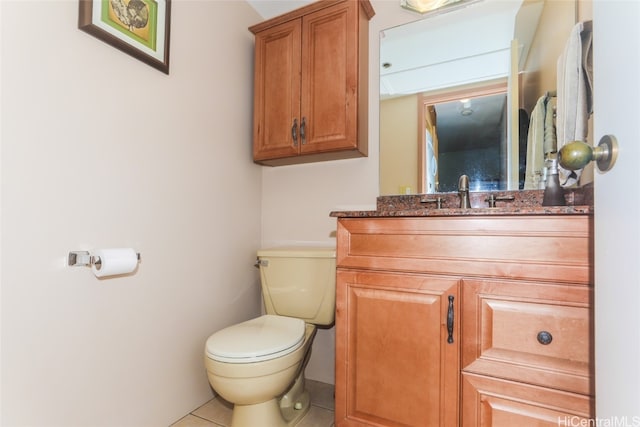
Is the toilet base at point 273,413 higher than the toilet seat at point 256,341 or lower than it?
lower

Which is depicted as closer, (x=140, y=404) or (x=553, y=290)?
(x=553, y=290)

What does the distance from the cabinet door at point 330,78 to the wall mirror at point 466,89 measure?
23cm

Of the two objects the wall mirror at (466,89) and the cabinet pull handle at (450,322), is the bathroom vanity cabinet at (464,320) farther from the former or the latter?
the wall mirror at (466,89)

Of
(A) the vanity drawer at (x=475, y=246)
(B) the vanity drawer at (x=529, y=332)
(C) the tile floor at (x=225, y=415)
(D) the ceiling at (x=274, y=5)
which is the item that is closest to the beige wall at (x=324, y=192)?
(C) the tile floor at (x=225, y=415)

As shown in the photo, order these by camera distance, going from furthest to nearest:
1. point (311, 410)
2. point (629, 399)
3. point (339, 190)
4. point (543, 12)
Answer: point (339, 190) → point (311, 410) → point (543, 12) → point (629, 399)

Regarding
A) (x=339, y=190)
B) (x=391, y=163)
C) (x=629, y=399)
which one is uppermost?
(x=391, y=163)

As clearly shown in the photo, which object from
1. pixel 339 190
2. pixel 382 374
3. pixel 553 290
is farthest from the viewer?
pixel 339 190

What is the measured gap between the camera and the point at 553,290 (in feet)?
2.86

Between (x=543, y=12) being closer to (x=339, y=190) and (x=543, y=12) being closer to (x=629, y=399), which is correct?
(x=339, y=190)

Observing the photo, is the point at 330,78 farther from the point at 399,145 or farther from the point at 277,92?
the point at 399,145

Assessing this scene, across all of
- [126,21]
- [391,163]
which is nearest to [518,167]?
[391,163]

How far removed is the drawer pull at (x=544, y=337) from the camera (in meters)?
0.87

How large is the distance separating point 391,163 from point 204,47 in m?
1.17

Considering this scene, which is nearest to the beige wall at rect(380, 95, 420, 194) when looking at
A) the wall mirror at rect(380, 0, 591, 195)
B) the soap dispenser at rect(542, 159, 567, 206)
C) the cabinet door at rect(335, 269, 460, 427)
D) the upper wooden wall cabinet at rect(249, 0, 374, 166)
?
the wall mirror at rect(380, 0, 591, 195)
